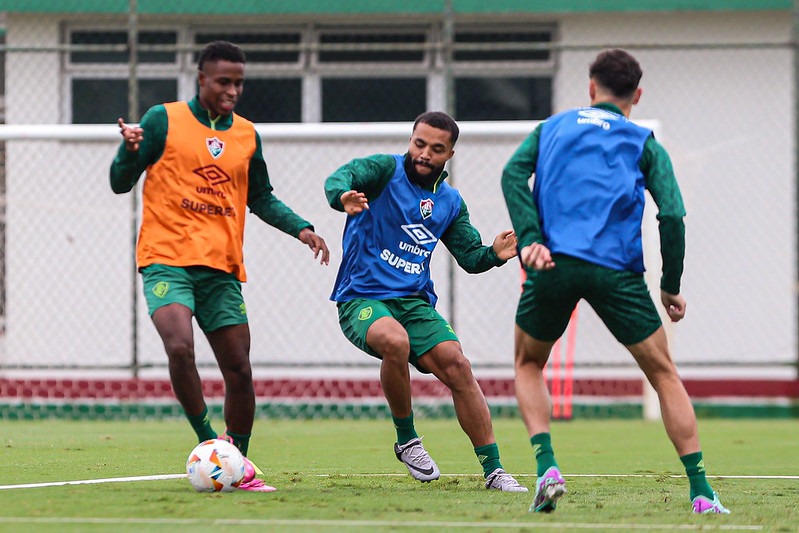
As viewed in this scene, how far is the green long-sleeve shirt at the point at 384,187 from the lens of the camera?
20.4ft

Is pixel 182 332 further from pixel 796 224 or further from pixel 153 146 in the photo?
pixel 796 224

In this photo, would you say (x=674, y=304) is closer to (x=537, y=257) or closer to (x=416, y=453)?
(x=537, y=257)

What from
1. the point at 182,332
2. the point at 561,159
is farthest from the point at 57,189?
the point at 561,159

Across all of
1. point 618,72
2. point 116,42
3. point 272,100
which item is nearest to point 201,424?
point 618,72

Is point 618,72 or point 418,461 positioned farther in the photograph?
point 418,461

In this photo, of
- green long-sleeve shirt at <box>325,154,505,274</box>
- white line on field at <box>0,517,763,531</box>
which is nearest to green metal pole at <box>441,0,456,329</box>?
green long-sleeve shirt at <box>325,154,505,274</box>

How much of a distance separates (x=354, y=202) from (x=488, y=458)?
137cm

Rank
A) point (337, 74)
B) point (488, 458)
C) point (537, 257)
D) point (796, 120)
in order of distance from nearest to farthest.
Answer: point (537, 257) → point (488, 458) → point (796, 120) → point (337, 74)

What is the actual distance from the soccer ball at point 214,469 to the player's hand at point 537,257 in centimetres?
158

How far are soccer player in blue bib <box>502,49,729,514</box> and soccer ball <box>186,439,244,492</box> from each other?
129cm

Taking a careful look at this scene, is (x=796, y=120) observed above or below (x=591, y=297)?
above

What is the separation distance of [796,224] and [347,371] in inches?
192

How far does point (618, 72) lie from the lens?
518 centimetres

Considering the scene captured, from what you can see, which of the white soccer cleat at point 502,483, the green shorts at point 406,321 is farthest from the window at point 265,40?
the white soccer cleat at point 502,483
